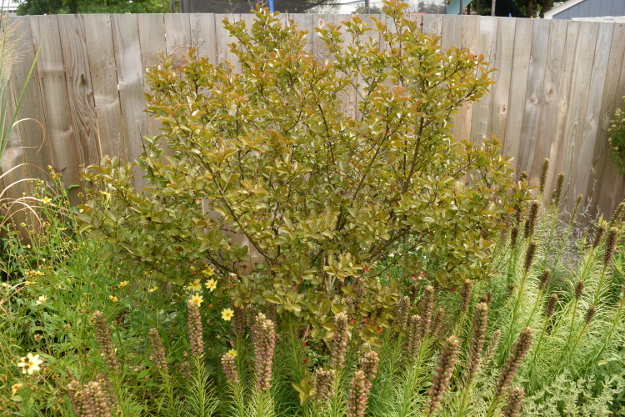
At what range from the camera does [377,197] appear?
2.49m

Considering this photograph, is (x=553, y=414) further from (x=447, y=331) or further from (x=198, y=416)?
(x=198, y=416)

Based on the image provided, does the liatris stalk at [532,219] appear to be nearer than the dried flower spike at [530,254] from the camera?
No

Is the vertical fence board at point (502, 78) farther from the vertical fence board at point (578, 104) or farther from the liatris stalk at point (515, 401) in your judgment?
the liatris stalk at point (515, 401)

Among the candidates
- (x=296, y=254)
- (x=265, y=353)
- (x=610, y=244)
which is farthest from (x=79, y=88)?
(x=610, y=244)

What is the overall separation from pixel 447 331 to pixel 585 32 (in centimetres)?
331

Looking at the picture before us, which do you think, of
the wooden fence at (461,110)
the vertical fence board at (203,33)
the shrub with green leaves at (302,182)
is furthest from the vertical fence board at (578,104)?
the vertical fence board at (203,33)

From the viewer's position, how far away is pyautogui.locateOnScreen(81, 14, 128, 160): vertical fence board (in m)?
3.12

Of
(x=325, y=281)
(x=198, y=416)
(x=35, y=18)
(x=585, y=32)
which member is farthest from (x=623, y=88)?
(x=35, y=18)

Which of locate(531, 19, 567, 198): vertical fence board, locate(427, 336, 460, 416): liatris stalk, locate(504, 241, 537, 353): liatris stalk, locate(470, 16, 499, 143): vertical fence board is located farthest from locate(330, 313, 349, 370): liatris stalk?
locate(531, 19, 567, 198): vertical fence board

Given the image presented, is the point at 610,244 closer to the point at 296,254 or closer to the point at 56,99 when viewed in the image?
the point at 296,254

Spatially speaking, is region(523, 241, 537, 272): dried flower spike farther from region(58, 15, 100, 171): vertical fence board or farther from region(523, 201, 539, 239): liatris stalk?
region(58, 15, 100, 171): vertical fence board

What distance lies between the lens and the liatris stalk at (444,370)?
1.25 metres

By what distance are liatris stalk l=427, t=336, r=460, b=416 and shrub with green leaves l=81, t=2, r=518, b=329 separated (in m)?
0.61

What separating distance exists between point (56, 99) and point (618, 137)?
16.5 ft
